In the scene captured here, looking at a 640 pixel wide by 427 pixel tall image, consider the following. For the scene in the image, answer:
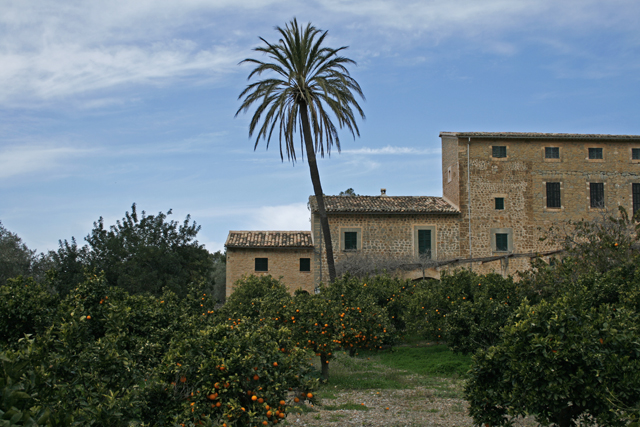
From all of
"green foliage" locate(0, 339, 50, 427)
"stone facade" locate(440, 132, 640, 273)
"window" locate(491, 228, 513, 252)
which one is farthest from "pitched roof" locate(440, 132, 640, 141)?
"green foliage" locate(0, 339, 50, 427)

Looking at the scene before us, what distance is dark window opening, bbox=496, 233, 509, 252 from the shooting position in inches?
1126

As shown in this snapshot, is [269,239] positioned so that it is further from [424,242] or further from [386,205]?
[424,242]

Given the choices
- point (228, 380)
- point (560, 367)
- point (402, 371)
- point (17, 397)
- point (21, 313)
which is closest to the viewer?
point (17, 397)

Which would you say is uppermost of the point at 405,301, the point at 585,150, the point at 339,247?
the point at 585,150

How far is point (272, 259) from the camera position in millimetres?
27297

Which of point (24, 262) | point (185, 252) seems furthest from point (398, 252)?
point (24, 262)

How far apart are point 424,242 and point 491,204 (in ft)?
14.7

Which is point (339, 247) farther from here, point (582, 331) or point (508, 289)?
point (582, 331)

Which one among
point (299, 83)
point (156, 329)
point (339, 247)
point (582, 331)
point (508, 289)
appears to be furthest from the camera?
point (339, 247)

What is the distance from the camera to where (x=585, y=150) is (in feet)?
95.8

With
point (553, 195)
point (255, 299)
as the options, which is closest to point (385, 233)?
point (553, 195)

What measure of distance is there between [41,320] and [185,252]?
22.6 m

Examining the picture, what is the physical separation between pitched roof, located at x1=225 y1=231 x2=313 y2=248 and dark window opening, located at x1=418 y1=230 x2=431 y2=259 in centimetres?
604

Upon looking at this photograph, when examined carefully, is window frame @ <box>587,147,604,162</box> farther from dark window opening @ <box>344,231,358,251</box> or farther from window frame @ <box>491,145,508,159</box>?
dark window opening @ <box>344,231,358,251</box>
